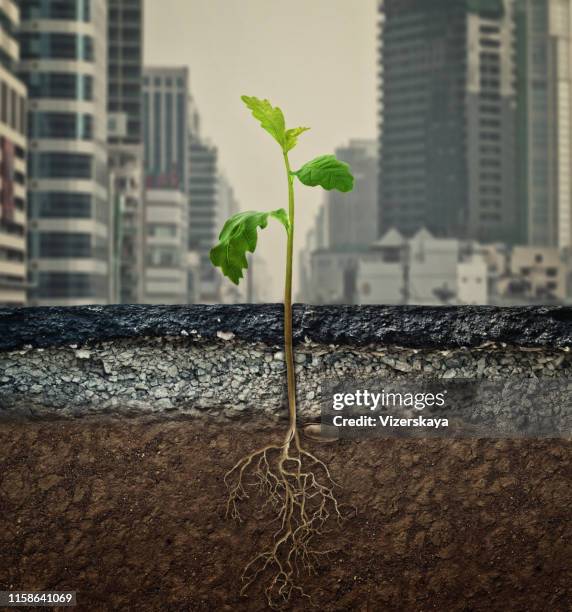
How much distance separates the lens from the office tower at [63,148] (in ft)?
107

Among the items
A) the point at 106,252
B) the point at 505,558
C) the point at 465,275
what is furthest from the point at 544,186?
the point at 505,558

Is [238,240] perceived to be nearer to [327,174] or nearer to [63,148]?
[327,174]

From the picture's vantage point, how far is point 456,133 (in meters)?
54.9

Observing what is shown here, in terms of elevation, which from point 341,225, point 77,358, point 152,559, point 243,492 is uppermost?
point 341,225

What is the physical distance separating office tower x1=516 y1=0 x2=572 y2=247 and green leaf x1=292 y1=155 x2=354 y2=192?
54948 millimetres

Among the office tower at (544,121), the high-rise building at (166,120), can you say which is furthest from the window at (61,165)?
the office tower at (544,121)

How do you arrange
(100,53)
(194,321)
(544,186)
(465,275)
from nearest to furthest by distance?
(194,321)
(100,53)
(465,275)
(544,186)

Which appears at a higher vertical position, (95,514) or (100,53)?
(100,53)

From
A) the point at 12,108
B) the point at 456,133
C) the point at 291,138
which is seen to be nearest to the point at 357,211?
the point at 456,133

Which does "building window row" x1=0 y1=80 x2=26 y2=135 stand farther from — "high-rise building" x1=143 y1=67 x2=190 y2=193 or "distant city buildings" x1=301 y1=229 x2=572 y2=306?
"high-rise building" x1=143 y1=67 x2=190 y2=193

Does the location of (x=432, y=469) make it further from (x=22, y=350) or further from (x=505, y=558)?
(x=22, y=350)

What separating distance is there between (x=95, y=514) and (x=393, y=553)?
443 mm

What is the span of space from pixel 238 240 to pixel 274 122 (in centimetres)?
20

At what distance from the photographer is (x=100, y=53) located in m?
34.2
